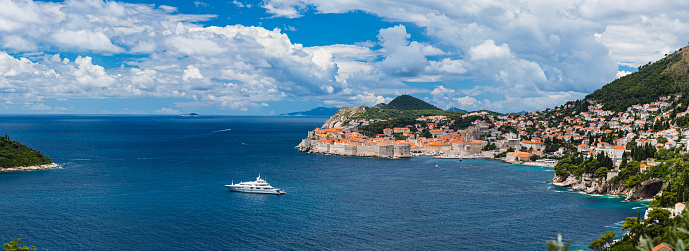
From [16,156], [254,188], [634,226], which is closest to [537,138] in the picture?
[254,188]

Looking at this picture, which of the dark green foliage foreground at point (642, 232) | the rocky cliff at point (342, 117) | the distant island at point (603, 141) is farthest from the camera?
the rocky cliff at point (342, 117)

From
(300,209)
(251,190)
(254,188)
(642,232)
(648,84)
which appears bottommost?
(300,209)

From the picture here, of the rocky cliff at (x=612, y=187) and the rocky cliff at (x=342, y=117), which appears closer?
the rocky cliff at (x=612, y=187)

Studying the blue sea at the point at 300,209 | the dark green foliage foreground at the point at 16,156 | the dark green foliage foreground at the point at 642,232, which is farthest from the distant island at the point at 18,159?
the dark green foliage foreground at the point at 642,232

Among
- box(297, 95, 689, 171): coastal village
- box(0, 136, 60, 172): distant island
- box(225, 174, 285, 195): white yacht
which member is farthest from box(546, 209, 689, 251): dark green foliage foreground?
box(0, 136, 60, 172): distant island

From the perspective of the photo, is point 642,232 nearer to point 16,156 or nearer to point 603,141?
point 603,141

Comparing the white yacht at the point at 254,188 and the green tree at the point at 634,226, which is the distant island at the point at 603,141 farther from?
the white yacht at the point at 254,188
